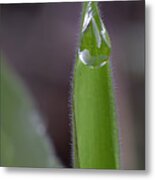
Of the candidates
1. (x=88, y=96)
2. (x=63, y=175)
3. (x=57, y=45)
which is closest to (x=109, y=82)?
(x=88, y=96)

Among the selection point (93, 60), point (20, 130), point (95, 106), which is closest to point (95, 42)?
point (93, 60)

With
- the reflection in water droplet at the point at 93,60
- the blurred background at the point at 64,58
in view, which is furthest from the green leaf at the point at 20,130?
the reflection in water droplet at the point at 93,60

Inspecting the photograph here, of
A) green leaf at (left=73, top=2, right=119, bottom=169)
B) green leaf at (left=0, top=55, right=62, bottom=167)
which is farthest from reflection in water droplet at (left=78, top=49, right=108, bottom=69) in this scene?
green leaf at (left=0, top=55, right=62, bottom=167)

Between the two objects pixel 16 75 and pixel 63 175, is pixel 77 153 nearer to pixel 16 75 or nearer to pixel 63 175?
pixel 63 175

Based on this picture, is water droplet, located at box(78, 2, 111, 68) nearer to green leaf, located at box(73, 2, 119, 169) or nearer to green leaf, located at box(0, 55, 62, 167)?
green leaf, located at box(73, 2, 119, 169)

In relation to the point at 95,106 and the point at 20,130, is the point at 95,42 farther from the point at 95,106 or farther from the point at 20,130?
the point at 20,130

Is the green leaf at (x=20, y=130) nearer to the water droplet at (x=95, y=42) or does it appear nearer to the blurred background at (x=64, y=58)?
the blurred background at (x=64, y=58)
